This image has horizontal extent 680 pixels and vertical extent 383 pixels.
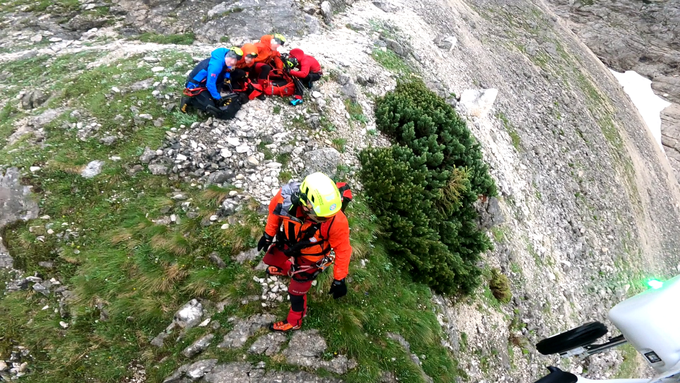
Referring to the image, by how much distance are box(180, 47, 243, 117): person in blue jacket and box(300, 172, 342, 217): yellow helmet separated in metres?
4.83

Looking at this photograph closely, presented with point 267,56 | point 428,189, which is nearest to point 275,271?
point 428,189

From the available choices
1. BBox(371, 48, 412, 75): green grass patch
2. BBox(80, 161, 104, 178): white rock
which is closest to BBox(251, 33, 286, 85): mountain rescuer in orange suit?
BBox(80, 161, 104, 178): white rock

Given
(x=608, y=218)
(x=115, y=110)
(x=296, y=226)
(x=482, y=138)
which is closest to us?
(x=296, y=226)

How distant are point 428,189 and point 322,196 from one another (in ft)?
17.3

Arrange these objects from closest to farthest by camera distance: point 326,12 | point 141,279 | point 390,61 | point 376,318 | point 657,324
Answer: point 657,324
point 141,279
point 376,318
point 390,61
point 326,12

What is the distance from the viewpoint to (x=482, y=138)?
13195mm

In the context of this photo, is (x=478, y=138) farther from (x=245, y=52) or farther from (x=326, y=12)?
(x=245, y=52)

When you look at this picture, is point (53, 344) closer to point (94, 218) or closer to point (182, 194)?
point (94, 218)

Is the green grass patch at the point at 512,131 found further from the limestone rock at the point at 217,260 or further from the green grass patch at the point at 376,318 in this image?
the limestone rock at the point at 217,260

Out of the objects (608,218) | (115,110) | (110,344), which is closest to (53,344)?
(110,344)

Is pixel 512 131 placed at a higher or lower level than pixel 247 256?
lower

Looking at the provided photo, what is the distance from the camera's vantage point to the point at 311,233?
16.2ft

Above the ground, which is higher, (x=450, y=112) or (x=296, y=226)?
(x=296, y=226)

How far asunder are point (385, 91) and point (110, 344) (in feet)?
31.7
